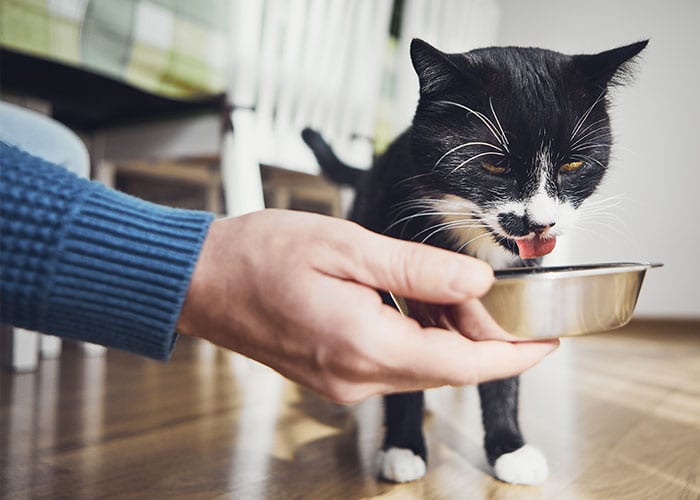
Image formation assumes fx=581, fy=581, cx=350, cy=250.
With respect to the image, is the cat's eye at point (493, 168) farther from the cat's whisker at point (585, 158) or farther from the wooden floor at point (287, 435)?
the wooden floor at point (287, 435)

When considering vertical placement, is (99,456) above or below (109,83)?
below

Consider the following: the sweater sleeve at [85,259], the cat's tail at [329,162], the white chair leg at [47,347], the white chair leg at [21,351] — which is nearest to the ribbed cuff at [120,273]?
the sweater sleeve at [85,259]

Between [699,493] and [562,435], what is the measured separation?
9.6 inches

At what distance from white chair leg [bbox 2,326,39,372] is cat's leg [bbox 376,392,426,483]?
90 centimetres

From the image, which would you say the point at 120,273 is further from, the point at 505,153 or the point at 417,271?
the point at 505,153

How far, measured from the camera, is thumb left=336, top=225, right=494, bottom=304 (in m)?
0.41

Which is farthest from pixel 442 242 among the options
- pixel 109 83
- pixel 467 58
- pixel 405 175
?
pixel 109 83

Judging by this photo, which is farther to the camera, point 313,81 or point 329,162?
point 313,81

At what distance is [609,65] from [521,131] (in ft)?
0.34

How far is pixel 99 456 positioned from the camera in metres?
0.74

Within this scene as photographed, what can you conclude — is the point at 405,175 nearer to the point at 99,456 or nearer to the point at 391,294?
the point at 391,294

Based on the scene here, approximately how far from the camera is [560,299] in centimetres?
43

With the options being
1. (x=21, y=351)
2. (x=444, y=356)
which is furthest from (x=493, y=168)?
(x=21, y=351)

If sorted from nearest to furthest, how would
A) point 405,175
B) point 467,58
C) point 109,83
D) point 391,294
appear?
1. point 391,294
2. point 467,58
3. point 405,175
4. point 109,83
